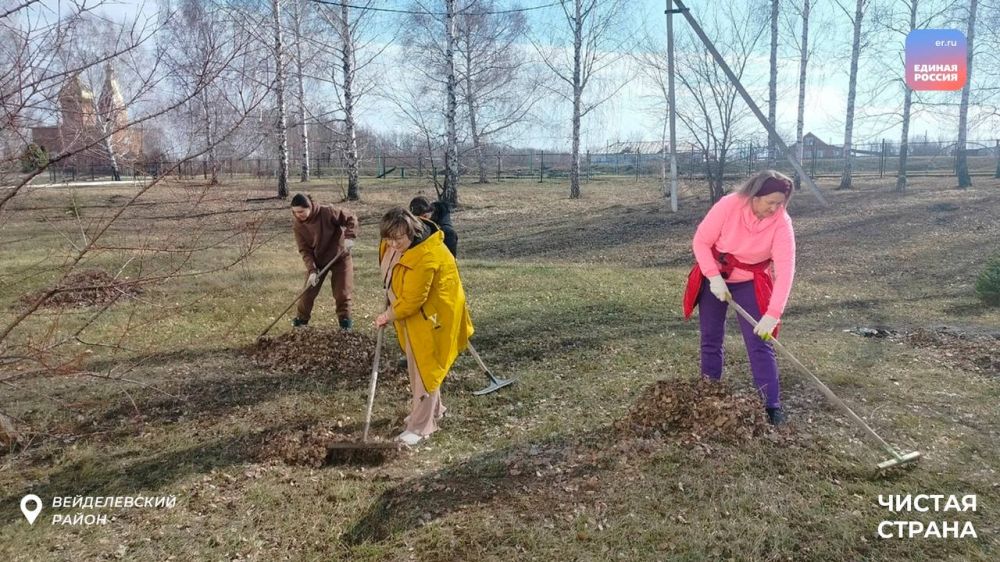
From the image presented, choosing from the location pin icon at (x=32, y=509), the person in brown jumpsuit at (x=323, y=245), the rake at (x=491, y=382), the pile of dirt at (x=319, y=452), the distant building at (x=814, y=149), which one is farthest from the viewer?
the distant building at (x=814, y=149)

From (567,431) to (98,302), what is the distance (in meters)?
5.22

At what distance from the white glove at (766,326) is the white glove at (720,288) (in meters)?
0.23

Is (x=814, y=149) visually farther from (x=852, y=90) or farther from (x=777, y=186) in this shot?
(x=777, y=186)

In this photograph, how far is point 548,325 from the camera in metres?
7.01

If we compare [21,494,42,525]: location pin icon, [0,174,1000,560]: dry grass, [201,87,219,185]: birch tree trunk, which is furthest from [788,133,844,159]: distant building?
[21,494,42,525]: location pin icon

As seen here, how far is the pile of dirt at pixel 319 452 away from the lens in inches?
152

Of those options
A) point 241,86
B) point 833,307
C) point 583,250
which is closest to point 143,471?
point 241,86

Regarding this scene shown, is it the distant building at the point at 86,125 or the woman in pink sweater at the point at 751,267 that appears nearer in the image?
the distant building at the point at 86,125

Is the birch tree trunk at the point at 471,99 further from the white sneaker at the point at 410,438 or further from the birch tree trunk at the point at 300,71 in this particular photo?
the white sneaker at the point at 410,438

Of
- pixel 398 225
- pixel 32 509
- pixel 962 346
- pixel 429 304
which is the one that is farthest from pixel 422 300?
pixel 962 346

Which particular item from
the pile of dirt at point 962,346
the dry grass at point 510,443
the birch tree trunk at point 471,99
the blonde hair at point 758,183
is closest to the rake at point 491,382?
the dry grass at point 510,443

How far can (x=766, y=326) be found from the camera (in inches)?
143

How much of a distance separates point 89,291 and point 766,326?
3.77 m

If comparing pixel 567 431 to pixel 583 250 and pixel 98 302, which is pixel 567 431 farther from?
pixel 583 250
